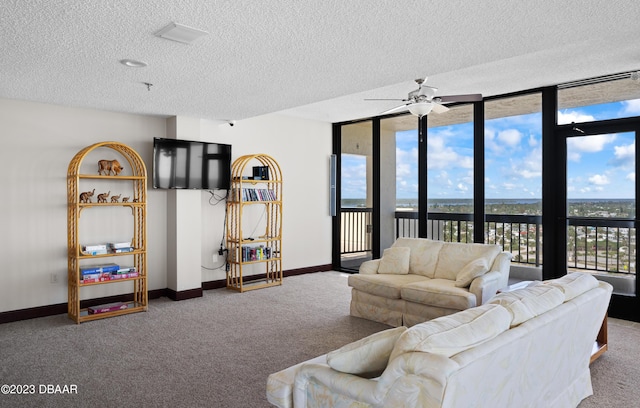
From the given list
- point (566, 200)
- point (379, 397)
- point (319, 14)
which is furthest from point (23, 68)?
point (566, 200)

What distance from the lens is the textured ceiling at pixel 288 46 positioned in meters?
2.33

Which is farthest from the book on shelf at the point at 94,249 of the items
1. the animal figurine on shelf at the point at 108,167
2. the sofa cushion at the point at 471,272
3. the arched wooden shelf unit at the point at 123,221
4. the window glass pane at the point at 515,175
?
the window glass pane at the point at 515,175

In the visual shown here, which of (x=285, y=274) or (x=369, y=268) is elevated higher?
(x=369, y=268)

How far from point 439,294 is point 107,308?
3.60 metres

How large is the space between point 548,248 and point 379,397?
4.33 meters

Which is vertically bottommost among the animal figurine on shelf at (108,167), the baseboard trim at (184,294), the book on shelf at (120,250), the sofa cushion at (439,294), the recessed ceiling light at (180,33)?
the baseboard trim at (184,294)

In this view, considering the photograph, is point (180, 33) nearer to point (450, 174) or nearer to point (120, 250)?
point (120, 250)

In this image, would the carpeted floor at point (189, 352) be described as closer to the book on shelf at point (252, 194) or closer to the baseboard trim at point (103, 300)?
the baseboard trim at point (103, 300)

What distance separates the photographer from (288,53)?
305 centimetres

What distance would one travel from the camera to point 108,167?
4.87 m

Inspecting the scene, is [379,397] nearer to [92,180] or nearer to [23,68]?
[23,68]

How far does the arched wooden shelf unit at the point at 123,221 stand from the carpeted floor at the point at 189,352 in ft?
0.74

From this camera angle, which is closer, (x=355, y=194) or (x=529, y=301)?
(x=529, y=301)

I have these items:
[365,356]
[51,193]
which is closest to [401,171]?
[51,193]
